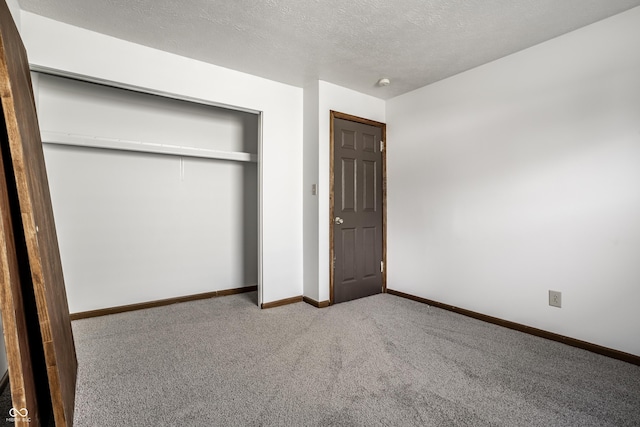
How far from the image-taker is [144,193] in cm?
341

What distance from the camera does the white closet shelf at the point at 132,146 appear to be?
8.91 feet

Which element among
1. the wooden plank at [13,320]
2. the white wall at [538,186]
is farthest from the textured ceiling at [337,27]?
the wooden plank at [13,320]

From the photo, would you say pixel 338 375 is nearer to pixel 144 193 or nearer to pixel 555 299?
pixel 555 299

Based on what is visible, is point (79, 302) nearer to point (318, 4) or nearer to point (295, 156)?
point (295, 156)

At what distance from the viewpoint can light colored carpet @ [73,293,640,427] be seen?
5.31 ft

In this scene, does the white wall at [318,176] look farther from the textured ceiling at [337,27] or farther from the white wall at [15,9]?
the white wall at [15,9]

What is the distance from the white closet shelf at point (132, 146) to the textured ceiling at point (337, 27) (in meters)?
0.94

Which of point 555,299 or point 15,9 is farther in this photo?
point 555,299

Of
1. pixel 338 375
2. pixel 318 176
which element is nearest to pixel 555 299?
pixel 338 375

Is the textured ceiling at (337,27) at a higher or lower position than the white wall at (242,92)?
higher

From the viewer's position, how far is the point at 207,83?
118 inches

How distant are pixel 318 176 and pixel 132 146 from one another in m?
1.89

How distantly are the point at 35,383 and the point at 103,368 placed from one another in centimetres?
78

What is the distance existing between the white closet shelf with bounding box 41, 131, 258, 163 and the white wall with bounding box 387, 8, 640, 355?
7.12 ft
